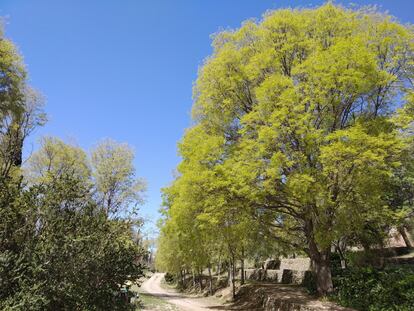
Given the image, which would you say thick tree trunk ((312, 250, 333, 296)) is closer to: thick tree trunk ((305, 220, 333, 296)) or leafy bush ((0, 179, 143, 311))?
thick tree trunk ((305, 220, 333, 296))

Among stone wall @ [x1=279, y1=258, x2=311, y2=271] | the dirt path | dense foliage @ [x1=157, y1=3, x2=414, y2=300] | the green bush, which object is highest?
dense foliage @ [x1=157, y1=3, x2=414, y2=300]

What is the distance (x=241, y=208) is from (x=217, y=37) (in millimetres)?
9143

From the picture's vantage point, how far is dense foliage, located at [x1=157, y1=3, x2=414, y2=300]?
11.4m

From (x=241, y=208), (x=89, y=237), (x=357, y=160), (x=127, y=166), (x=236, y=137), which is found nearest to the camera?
(x=89, y=237)

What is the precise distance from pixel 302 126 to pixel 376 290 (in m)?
7.12

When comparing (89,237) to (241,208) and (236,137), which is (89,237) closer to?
(241,208)

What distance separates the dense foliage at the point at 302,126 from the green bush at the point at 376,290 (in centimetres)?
103

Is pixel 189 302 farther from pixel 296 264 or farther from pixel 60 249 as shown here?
pixel 60 249

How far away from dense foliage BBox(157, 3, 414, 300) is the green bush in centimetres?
103

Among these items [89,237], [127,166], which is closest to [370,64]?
[89,237]

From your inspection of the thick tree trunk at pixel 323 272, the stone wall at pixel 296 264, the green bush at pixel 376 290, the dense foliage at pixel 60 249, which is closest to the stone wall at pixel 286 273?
the stone wall at pixel 296 264

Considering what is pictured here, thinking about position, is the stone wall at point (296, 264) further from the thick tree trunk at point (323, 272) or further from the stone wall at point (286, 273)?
the thick tree trunk at point (323, 272)

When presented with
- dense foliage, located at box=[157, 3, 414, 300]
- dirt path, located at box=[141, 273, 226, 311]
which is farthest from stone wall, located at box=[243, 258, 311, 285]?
dense foliage, located at box=[157, 3, 414, 300]

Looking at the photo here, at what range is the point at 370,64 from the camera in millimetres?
11523
